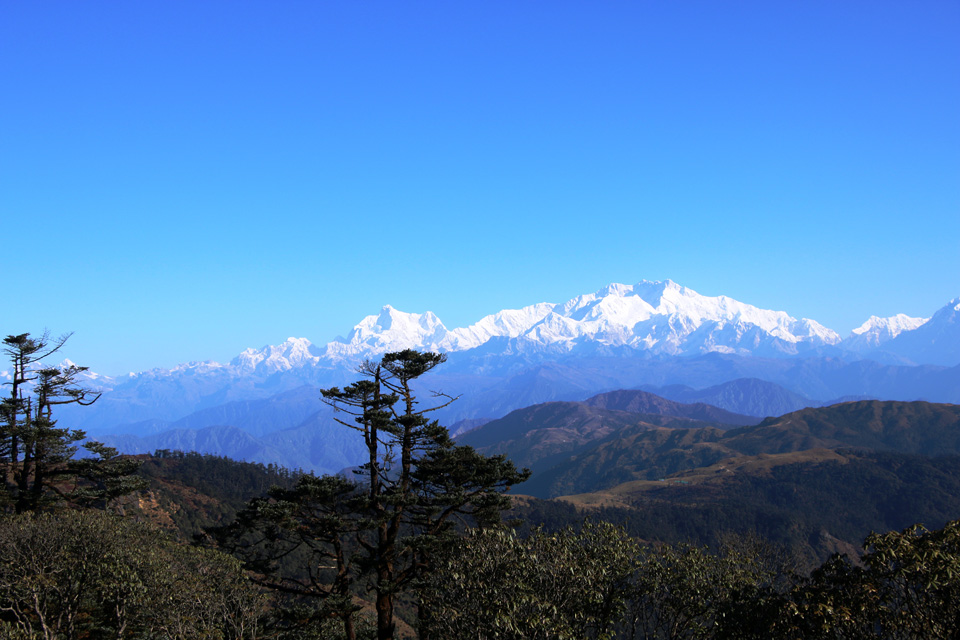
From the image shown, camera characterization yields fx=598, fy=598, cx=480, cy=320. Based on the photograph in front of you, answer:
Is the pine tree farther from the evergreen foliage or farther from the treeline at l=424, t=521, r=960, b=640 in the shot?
the treeline at l=424, t=521, r=960, b=640

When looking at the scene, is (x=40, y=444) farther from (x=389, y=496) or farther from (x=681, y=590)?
(x=681, y=590)

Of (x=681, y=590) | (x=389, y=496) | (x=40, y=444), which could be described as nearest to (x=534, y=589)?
(x=681, y=590)

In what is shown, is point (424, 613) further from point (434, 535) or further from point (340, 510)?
point (340, 510)

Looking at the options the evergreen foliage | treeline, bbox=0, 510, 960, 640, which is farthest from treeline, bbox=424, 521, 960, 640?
the evergreen foliage

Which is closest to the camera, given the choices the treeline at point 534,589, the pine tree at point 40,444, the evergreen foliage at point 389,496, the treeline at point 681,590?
the treeline at point 681,590

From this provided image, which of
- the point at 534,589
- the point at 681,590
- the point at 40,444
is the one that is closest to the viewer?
the point at 534,589

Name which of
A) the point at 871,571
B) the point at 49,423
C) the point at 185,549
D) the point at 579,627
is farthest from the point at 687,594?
the point at 49,423

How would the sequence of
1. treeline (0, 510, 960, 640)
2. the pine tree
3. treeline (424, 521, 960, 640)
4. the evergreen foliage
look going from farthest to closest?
the pine tree, the evergreen foliage, treeline (0, 510, 960, 640), treeline (424, 521, 960, 640)

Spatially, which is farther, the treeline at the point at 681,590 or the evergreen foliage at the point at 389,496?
the evergreen foliage at the point at 389,496

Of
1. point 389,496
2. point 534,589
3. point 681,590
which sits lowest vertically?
point 681,590

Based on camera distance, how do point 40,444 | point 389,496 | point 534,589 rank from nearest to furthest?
1. point 534,589
2. point 389,496
3. point 40,444

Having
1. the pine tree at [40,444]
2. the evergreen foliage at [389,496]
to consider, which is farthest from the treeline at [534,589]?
the pine tree at [40,444]

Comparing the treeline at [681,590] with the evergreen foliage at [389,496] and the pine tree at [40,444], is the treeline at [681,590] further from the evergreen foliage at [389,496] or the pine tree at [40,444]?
the pine tree at [40,444]

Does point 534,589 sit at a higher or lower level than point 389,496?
lower
